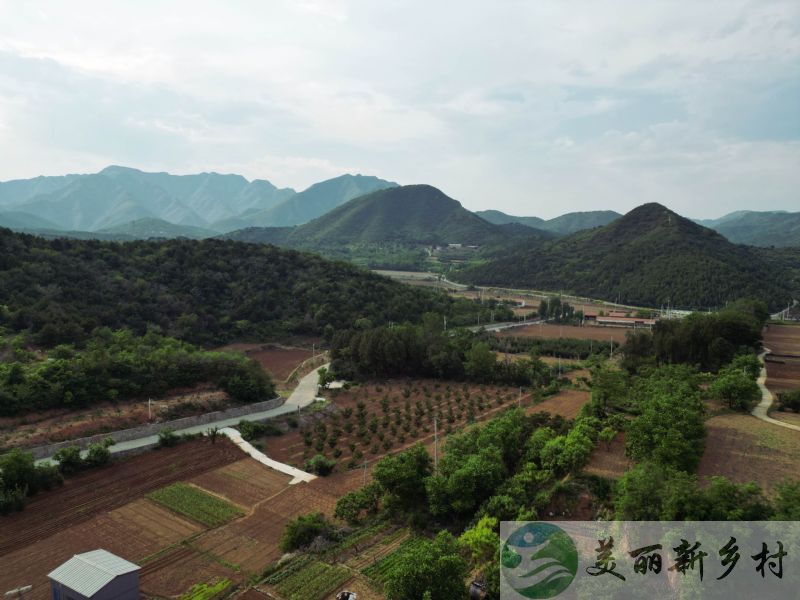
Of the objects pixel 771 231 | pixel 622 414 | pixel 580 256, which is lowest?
pixel 622 414

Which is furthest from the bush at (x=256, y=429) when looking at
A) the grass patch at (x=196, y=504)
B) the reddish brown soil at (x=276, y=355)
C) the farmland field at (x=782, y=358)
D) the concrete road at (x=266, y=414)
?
the farmland field at (x=782, y=358)

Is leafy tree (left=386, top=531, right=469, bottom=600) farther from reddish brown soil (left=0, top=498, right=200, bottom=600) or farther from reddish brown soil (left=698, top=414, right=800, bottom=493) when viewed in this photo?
reddish brown soil (left=698, top=414, right=800, bottom=493)

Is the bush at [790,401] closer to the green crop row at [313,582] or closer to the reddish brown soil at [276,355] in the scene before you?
the green crop row at [313,582]

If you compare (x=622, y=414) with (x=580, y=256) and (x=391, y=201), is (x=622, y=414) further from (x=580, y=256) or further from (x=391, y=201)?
(x=391, y=201)

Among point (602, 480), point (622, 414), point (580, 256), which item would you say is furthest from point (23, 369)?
point (580, 256)

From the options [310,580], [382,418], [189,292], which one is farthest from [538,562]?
[189,292]

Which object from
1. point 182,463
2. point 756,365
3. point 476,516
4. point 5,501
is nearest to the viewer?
point 476,516

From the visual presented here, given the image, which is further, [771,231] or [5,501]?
[771,231]
